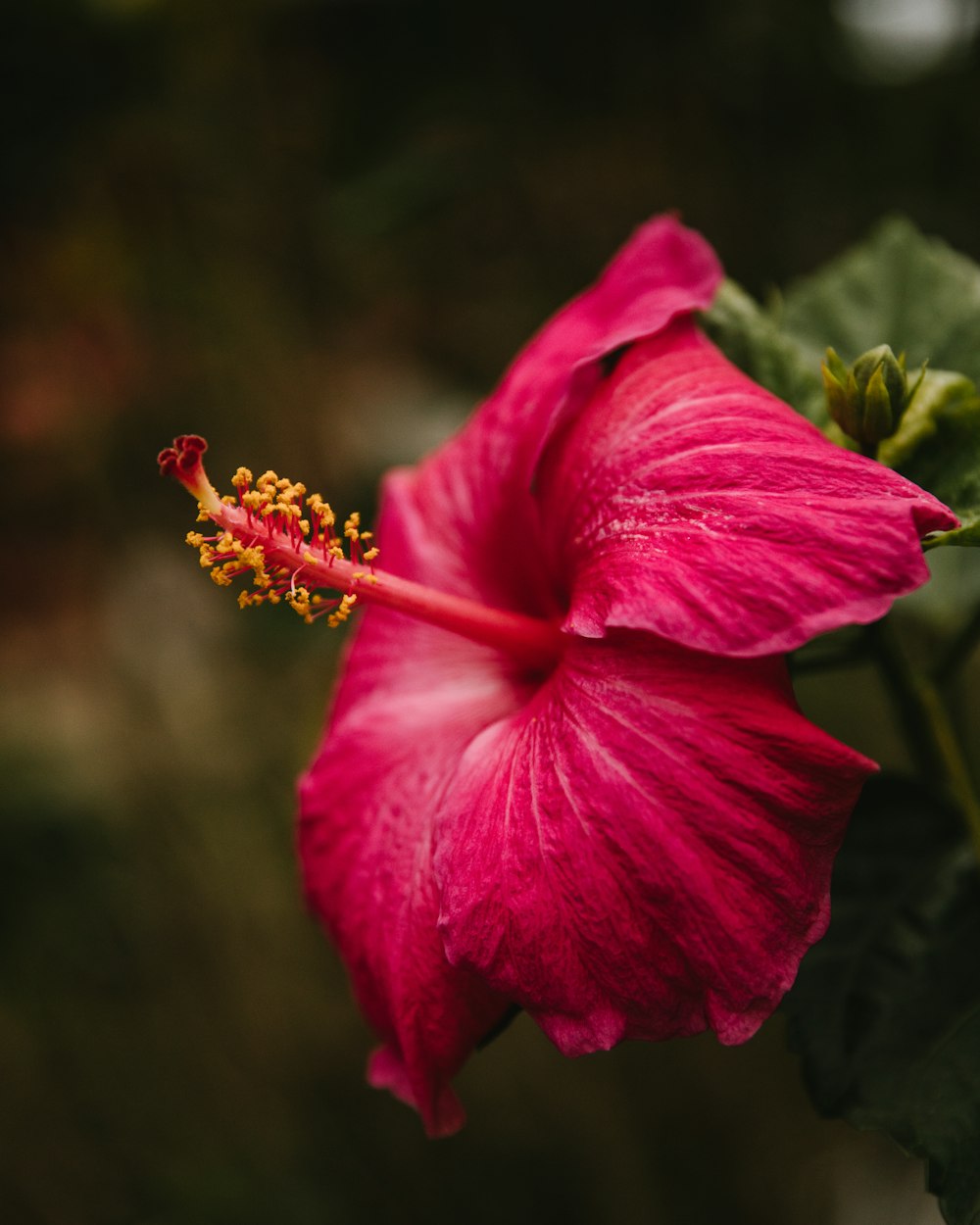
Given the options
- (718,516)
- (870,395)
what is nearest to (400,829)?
(718,516)

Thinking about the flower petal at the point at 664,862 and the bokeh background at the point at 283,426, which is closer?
the flower petal at the point at 664,862

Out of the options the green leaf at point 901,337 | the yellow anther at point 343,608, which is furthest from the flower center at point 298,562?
the green leaf at point 901,337

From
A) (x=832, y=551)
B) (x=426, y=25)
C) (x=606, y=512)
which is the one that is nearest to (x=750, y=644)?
(x=832, y=551)

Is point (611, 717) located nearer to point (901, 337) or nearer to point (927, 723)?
point (927, 723)

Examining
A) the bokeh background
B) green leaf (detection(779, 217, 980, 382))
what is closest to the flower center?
green leaf (detection(779, 217, 980, 382))

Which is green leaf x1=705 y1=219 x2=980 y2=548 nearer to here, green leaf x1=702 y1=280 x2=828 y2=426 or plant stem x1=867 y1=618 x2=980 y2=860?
green leaf x1=702 y1=280 x2=828 y2=426

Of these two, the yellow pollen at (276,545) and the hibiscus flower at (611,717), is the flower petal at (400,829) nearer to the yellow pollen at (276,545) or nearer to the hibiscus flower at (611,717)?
the hibiscus flower at (611,717)
